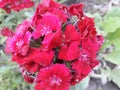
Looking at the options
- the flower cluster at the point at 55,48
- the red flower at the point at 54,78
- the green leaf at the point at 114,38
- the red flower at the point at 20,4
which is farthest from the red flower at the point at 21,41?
the green leaf at the point at 114,38

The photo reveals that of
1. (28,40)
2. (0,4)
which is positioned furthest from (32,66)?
(0,4)

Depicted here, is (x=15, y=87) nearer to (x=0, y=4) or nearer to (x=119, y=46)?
(x=0, y=4)

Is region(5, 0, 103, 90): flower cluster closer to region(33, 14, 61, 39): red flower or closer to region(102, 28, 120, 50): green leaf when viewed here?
region(33, 14, 61, 39): red flower

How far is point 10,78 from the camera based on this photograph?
2.13m

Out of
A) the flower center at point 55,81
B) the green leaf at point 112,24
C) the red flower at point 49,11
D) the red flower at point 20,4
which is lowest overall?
the green leaf at point 112,24

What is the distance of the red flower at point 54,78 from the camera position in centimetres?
120

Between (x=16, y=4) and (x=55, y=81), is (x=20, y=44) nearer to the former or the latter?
(x=55, y=81)

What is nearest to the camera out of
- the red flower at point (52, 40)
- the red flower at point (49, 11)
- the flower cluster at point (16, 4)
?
the red flower at point (52, 40)

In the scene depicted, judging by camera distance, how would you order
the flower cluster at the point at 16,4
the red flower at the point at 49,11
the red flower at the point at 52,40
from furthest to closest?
the flower cluster at the point at 16,4
the red flower at the point at 49,11
the red flower at the point at 52,40

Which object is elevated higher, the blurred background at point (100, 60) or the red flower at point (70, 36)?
the red flower at point (70, 36)

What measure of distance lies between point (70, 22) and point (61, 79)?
254mm

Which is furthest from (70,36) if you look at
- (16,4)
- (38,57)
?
(16,4)

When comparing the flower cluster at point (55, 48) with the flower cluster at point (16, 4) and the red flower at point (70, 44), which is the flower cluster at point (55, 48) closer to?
the red flower at point (70, 44)

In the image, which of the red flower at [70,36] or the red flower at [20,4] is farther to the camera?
the red flower at [20,4]
